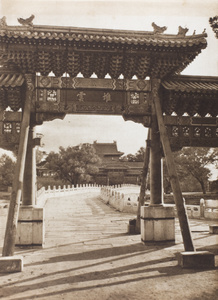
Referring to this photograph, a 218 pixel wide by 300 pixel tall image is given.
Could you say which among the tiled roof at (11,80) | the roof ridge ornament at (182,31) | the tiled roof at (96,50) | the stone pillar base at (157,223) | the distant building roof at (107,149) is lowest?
the stone pillar base at (157,223)

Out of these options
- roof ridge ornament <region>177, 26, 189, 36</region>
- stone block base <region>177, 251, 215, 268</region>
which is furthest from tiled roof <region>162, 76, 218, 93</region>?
stone block base <region>177, 251, 215, 268</region>

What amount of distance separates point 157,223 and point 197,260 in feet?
7.10

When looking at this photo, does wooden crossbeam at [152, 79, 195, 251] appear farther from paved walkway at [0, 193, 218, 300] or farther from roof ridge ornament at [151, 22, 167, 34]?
roof ridge ornament at [151, 22, 167, 34]

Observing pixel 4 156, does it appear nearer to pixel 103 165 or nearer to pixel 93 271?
pixel 103 165

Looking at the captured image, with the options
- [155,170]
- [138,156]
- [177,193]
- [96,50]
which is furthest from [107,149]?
[177,193]

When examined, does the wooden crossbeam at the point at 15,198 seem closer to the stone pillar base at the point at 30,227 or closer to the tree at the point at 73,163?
the stone pillar base at the point at 30,227

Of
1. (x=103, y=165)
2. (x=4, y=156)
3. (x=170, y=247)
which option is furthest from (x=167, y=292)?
(x=103, y=165)

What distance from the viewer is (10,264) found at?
5324 millimetres

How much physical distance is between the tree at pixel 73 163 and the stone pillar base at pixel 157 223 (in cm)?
3545

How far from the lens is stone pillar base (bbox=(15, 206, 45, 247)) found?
727 cm

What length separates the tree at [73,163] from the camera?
42.7 meters

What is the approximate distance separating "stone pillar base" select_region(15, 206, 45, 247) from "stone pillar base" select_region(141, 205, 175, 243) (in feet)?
8.99

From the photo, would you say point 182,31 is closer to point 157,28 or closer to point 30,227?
point 157,28

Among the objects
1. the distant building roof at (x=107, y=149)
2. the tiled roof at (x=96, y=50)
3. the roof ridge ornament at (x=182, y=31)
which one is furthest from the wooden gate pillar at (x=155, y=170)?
the distant building roof at (x=107, y=149)
